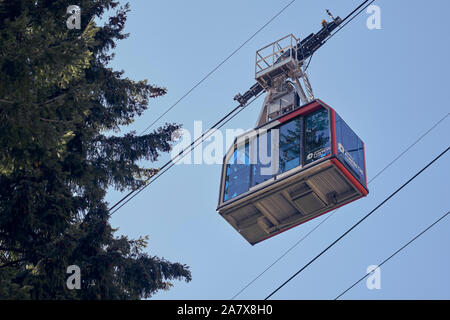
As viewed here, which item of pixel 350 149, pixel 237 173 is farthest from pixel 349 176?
pixel 237 173

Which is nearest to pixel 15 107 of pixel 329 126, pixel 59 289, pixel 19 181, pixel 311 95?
pixel 19 181

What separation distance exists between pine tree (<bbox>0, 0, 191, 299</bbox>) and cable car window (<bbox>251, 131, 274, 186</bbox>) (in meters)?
3.81

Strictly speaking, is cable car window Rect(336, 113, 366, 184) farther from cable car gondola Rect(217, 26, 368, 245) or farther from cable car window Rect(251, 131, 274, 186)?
cable car window Rect(251, 131, 274, 186)

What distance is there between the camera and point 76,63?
11.8 meters

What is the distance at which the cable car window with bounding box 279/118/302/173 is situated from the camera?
20.0 m

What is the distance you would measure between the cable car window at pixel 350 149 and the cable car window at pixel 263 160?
6.52 ft

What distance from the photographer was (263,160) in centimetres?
2078

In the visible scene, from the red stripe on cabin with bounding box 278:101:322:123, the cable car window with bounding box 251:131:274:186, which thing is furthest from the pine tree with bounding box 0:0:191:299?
the red stripe on cabin with bounding box 278:101:322:123

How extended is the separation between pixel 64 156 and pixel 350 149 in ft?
29.5

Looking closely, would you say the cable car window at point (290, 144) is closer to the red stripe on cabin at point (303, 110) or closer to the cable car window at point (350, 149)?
the red stripe on cabin at point (303, 110)

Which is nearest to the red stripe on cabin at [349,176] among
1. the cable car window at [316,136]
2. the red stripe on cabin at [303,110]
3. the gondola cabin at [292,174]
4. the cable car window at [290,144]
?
the gondola cabin at [292,174]

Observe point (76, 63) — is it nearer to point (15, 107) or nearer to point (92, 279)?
point (15, 107)

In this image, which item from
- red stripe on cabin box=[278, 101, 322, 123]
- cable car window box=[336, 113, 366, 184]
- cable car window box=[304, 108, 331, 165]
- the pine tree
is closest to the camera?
the pine tree

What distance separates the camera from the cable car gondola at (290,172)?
19625mm
